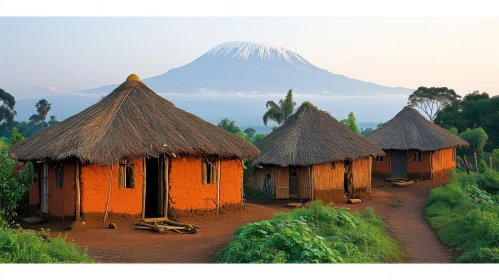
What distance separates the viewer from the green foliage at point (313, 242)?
955 centimetres

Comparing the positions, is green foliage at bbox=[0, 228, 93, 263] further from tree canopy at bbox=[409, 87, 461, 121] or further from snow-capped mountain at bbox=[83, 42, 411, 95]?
snow-capped mountain at bbox=[83, 42, 411, 95]

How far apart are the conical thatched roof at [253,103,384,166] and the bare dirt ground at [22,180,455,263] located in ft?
7.86

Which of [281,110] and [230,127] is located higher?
A: [281,110]

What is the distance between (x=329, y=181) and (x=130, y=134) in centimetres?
883

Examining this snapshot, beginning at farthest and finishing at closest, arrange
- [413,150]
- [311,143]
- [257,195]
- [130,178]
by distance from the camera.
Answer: [413,150], [257,195], [311,143], [130,178]

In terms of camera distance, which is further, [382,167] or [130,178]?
[382,167]

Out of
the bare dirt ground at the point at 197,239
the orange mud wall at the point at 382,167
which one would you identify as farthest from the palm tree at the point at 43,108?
the bare dirt ground at the point at 197,239

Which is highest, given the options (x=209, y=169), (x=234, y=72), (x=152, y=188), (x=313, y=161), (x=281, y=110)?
(x=234, y=72)

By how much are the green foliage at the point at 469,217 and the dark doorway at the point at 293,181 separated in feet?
15.7

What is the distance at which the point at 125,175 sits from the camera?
15.0 metres

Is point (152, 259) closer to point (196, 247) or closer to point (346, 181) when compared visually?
point (196, 247)

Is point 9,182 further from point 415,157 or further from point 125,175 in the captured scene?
point 415,157

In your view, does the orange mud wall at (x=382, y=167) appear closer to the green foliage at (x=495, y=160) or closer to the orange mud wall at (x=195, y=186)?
the green foliage at (x=495, y=160)

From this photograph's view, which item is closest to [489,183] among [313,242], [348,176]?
[348,176]
